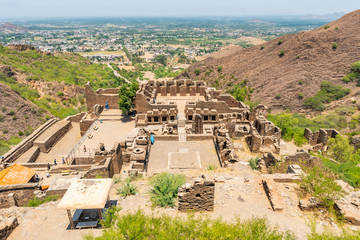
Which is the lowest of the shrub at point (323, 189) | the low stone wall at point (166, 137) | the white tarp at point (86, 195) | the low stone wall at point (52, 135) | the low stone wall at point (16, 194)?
the low stone wall at point (52, 135)

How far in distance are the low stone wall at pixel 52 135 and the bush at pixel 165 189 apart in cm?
1969

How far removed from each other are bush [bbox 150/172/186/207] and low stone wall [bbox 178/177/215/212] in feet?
2.93

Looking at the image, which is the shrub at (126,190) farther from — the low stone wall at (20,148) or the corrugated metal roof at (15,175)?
the low stone wall at (20,148)

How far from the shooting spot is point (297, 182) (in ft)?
42.6

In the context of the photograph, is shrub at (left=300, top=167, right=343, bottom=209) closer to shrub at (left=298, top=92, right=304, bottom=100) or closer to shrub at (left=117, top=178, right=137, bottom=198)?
shrub at (left=117, top=178, right=137, bottom=198)

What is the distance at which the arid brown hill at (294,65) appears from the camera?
168 feet

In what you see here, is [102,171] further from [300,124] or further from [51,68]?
[51,68]

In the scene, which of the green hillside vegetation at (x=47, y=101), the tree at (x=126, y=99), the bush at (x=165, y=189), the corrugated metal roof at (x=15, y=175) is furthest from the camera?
the green hillside vegetation at (x=47, y=101)

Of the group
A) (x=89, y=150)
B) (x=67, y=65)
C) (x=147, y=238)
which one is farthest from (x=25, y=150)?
(x=67, y=65)

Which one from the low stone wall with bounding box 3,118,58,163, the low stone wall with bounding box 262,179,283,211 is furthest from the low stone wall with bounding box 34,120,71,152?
the low stone wall with bounding box 262,179,283,211

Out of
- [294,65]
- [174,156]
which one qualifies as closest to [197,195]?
[174,156]

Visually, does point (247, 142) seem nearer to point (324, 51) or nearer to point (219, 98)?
point (219, 98)

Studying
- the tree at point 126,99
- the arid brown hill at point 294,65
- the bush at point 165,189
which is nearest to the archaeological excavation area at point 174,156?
the bush at point 165,189

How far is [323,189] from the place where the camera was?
1136 centimetres
